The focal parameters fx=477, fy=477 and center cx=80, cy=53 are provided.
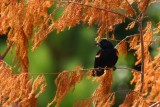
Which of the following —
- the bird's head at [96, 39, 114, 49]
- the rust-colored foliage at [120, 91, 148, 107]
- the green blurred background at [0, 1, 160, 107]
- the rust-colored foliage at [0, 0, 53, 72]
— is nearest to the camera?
the rust-colored foliage at [120, 91, 148, 107]

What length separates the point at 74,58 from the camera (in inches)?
408

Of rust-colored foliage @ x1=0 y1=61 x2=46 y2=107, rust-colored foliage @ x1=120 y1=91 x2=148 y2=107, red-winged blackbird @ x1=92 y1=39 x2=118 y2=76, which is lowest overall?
rust-colored foliage @ x1=120 y1=91 x2=148 y2=107

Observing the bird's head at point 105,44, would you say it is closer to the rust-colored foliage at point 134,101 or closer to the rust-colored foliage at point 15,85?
the rust-colored foliage at point 134,101

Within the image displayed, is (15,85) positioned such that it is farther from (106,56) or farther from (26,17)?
(106,56)

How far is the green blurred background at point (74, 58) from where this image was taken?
32.4 feet

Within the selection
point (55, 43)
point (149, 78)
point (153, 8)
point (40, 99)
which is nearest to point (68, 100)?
point (40, 99)

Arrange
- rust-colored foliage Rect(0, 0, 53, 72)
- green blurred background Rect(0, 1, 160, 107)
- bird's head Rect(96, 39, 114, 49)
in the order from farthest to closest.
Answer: green blurred background Rect(0, 1, 160, 107), bird's head Rect(96, 39, 114, 49), rust-colored foliage Rect(0, 0, 53, 72)

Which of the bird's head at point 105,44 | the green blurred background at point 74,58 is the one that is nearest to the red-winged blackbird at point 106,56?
the bird's head at point 105,44

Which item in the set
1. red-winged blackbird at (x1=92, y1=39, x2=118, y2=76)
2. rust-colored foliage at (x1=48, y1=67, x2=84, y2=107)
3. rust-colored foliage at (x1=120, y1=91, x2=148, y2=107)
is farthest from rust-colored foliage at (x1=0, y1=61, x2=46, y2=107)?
rust-colored foliage at (x1=120, y1=91, x2=148, y2=107)

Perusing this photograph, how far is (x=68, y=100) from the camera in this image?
10.2 meters

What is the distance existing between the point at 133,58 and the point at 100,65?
603 centimetres

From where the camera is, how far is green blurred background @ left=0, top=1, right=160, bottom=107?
9891 mm

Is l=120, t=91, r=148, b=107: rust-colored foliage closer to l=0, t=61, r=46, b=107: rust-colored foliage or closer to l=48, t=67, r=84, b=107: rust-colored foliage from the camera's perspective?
l=48, t=67, r=84, b=107: rust-colored foliage

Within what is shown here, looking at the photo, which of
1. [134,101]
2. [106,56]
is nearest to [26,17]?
[106,56]
